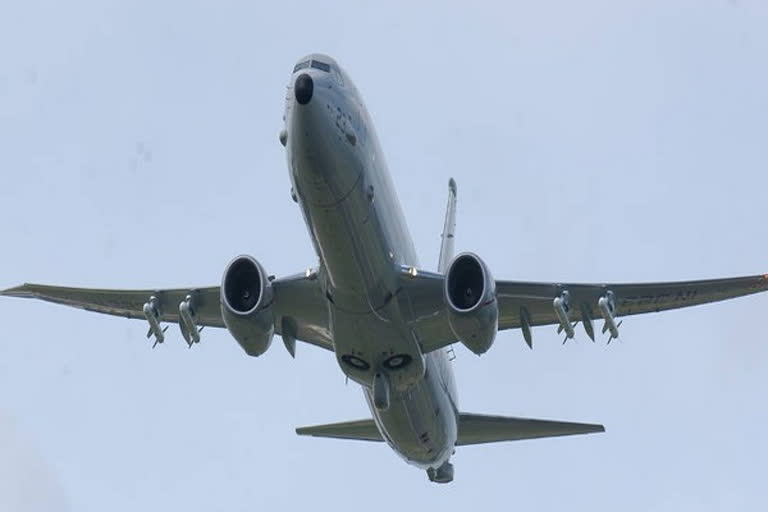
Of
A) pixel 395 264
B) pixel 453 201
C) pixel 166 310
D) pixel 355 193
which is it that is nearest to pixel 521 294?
pixel 395 264

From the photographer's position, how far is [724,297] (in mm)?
47375

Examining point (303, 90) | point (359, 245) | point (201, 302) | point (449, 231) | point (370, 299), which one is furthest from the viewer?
point (449, 231)

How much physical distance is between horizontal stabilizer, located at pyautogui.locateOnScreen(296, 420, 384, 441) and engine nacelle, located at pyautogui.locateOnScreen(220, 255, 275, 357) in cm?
765

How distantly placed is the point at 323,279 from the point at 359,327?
1728mm

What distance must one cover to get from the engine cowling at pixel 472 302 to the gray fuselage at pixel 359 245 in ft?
5.61

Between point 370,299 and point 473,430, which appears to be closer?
point 370,299

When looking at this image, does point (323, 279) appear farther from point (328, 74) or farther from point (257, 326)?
point (328, 74)

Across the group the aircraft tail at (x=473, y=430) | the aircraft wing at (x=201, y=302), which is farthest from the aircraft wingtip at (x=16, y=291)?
the aircraft tail at (x=473, y=430)

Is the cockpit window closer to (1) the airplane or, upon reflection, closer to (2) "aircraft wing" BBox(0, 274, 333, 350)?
(1) the airplane

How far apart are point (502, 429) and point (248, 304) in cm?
1157

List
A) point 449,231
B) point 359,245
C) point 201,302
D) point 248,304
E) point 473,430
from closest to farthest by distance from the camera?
point 359,245 → point 248,304 → point 201,302 → point 473,430 → point 449,231

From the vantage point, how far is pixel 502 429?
53.6 m

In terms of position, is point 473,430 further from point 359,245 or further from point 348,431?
point 359,245

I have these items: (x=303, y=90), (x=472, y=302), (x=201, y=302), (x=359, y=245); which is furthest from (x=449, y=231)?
(x=303, y=90)
